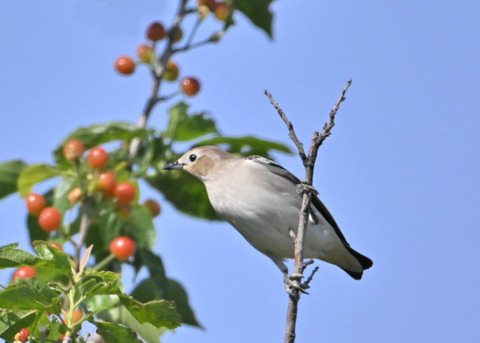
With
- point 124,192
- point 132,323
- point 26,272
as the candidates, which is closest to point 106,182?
point 124,192

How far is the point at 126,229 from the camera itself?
527cm

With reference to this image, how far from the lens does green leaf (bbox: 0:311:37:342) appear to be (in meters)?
3.52

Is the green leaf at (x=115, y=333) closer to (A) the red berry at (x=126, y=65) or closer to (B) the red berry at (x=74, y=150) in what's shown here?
(B) the red berry at (x=74, y=150)

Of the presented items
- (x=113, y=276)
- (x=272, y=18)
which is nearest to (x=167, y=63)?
(x=272, y=18)

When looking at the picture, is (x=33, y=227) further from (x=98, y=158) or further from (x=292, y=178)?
(x=292, y=178)

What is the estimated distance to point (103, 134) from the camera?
5.49 m

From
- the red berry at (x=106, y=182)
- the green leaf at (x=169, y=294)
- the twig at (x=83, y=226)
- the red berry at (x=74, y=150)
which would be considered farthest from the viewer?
the green leaf at (x=169, y=294)

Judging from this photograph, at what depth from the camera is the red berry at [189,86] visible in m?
5.93

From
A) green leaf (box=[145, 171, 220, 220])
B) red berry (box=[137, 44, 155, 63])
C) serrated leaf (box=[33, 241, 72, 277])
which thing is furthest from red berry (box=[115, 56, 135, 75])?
serrated leaf (box=[33, 241, 72, 277])

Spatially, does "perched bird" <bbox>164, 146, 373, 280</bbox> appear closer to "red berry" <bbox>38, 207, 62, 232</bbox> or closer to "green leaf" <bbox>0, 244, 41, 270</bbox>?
"red berry" <bbox>38, 207, 62, 232</bbox>

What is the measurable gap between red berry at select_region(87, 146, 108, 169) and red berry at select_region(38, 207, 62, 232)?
1.15 feet

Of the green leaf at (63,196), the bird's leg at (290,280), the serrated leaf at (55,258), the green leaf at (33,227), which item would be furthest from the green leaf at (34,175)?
the serrated leaf at (55,258)

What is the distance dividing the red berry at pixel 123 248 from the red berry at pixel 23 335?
4.08ft

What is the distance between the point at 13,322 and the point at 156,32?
289 cm
